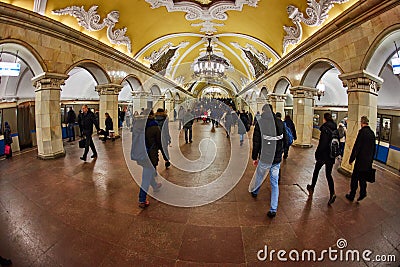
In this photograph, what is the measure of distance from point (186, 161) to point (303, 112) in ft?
18.5

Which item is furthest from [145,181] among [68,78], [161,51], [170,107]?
[170,107]

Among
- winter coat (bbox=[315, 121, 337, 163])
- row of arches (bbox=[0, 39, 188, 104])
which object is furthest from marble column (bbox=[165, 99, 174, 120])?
winter coat (bbox=[315, 121, 337, 163])

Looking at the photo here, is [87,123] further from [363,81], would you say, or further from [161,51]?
[161,51]

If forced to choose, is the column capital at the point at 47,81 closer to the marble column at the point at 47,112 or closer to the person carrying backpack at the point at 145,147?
the marble column at the point at 47,112

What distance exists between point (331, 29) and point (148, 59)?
413 inches

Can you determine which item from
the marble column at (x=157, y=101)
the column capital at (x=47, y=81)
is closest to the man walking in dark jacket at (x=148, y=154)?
the column capital at (x=47, y=81)

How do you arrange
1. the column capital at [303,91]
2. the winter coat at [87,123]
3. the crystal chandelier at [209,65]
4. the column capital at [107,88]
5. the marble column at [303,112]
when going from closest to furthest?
the winter coat at [87,123]
the column capital at [303,91]
the marble column at [303,112]
the column capital at [107,88]
the crystal chandelier at [209,65]

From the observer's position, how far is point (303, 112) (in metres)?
9.08

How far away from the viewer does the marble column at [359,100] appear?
5.24 meters

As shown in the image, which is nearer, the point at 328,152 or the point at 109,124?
the point at 328,152

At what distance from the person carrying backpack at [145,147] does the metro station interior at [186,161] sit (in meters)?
0.40

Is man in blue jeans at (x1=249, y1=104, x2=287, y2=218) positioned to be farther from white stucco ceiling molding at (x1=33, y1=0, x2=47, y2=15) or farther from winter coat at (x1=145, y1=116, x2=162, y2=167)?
white stucco ceiling molding at (x1=33, y1=0, x2=47, y2=15)

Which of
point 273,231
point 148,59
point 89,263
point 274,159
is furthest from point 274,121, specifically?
point 148,59

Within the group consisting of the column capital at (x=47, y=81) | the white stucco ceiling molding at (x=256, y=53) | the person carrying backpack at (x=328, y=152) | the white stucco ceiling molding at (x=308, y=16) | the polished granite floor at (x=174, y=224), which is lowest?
the polished granite floor at (x=174, y=224)
